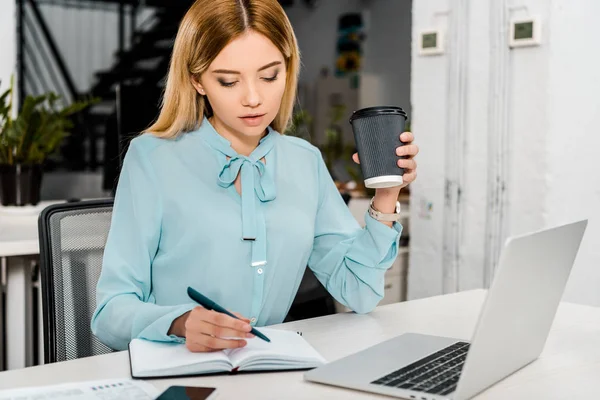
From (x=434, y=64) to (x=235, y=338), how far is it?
226cm

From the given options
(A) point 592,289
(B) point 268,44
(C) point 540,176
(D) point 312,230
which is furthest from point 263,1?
(A) point 592,289

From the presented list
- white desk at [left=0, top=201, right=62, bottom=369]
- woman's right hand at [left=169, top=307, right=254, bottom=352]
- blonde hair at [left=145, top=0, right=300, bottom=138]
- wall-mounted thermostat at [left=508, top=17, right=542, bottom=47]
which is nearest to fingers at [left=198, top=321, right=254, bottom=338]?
woman's right hand at [left=169, top=307, right=254, bottom=352]

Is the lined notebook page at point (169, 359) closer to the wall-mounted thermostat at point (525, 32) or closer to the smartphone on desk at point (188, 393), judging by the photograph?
the smartphone on desk at point (188, 393)

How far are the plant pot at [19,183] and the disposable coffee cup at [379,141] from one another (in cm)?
195

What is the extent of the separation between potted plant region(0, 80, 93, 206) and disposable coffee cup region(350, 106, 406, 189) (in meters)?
1.87

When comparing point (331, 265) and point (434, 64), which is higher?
point (434, 64)

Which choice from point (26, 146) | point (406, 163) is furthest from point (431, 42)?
point (406, 163)

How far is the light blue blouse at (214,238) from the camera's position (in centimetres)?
134

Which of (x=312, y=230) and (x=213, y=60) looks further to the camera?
(x=312, y=230)

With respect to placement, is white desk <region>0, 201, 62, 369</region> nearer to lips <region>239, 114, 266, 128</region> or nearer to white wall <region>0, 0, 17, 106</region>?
white wall <region>0, 0, 17, 106</region>

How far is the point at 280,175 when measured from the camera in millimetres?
1513

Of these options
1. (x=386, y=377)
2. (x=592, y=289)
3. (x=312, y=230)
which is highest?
(x=312, y=230)

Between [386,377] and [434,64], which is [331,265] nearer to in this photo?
[386,377]

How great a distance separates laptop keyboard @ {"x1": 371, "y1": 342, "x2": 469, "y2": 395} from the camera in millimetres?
1017
